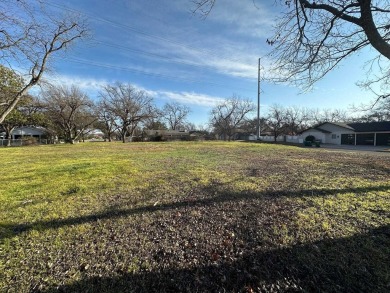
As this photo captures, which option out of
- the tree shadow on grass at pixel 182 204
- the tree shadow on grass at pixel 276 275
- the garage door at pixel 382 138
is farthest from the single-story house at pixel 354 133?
the tree shadow on grass at pixel 276 275

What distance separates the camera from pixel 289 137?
173ft

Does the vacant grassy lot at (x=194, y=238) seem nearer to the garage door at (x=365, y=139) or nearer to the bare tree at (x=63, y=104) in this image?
the bare tree at (x=63, y=104)

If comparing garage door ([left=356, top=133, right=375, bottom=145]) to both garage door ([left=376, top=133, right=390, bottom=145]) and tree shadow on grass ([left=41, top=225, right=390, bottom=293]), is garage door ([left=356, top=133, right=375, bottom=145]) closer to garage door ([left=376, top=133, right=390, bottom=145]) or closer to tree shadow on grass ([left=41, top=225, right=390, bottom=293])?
garage door ([left=376, top=133, right=390, bottom=145])

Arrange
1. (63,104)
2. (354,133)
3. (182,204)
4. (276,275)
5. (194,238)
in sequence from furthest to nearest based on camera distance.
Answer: (354,133) < (63,104) < (182,204) < (194,238) < (276,275)

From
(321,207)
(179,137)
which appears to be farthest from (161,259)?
(179,137)

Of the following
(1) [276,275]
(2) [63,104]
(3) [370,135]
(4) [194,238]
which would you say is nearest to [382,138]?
(3) [370,135]

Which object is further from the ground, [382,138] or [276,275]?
[382,138]

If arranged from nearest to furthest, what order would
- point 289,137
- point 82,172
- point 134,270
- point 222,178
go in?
point 134,270 < point 222,178 < point 82,172 < point 289,137

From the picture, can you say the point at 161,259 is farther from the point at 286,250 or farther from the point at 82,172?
the point at 82,172

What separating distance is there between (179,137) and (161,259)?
44724 mm

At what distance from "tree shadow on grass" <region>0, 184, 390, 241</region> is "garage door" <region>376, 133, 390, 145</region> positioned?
37.3 metres

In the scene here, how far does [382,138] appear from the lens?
108 ft

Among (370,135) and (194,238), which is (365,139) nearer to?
(370,135)

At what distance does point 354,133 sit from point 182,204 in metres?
43.4
